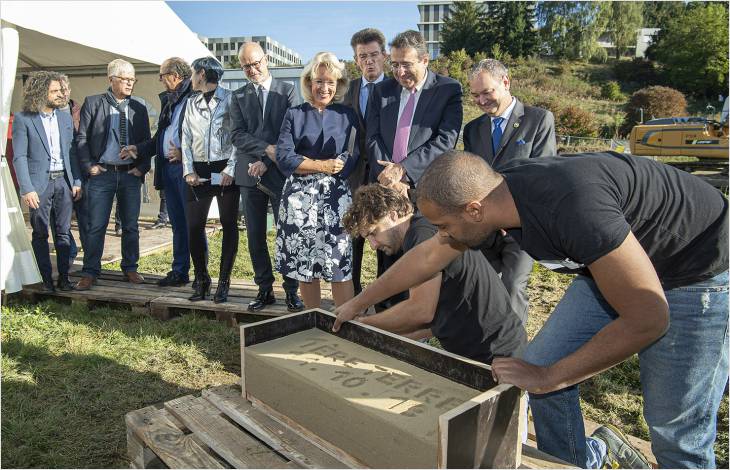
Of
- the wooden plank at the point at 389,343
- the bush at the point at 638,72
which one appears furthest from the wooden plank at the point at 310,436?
the bush at the point at 638,72

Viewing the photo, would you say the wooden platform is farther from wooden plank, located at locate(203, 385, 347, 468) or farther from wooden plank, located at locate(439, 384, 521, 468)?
wooden plank, located at locate(439, 384, 521, 468)

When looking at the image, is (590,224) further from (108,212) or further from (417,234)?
(108,212)

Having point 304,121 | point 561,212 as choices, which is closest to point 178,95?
point 304,121

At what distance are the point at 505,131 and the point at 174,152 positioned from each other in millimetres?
2751

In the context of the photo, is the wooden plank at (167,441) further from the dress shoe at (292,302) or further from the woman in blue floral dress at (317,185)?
the dress shoe at (292,302)

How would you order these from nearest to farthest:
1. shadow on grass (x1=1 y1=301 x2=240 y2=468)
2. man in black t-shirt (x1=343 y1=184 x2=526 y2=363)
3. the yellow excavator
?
man in black t-shirt (x1=343 y1=184 x2=526 y2=363) → shadow on grass (x1=1 y1=301 x2=240 y2=468) → the yellow excavator

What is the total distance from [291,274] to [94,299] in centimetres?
212

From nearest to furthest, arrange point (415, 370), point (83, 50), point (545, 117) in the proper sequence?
point (415, 370) → point (545, 117) → point (83, 50)

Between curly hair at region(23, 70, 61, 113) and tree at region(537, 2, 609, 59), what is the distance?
5016 cm

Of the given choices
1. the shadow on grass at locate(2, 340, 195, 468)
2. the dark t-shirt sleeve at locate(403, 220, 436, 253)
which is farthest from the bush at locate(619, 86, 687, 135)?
the shadow on grass at locate(2, 340, 195, 468)

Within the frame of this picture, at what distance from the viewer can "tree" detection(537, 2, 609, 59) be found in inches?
1874

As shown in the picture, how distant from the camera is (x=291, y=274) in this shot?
3.60 metres

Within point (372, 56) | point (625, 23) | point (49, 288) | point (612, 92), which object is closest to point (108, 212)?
point (49, 288)

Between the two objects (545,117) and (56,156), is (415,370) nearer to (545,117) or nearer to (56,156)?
(545,117)
